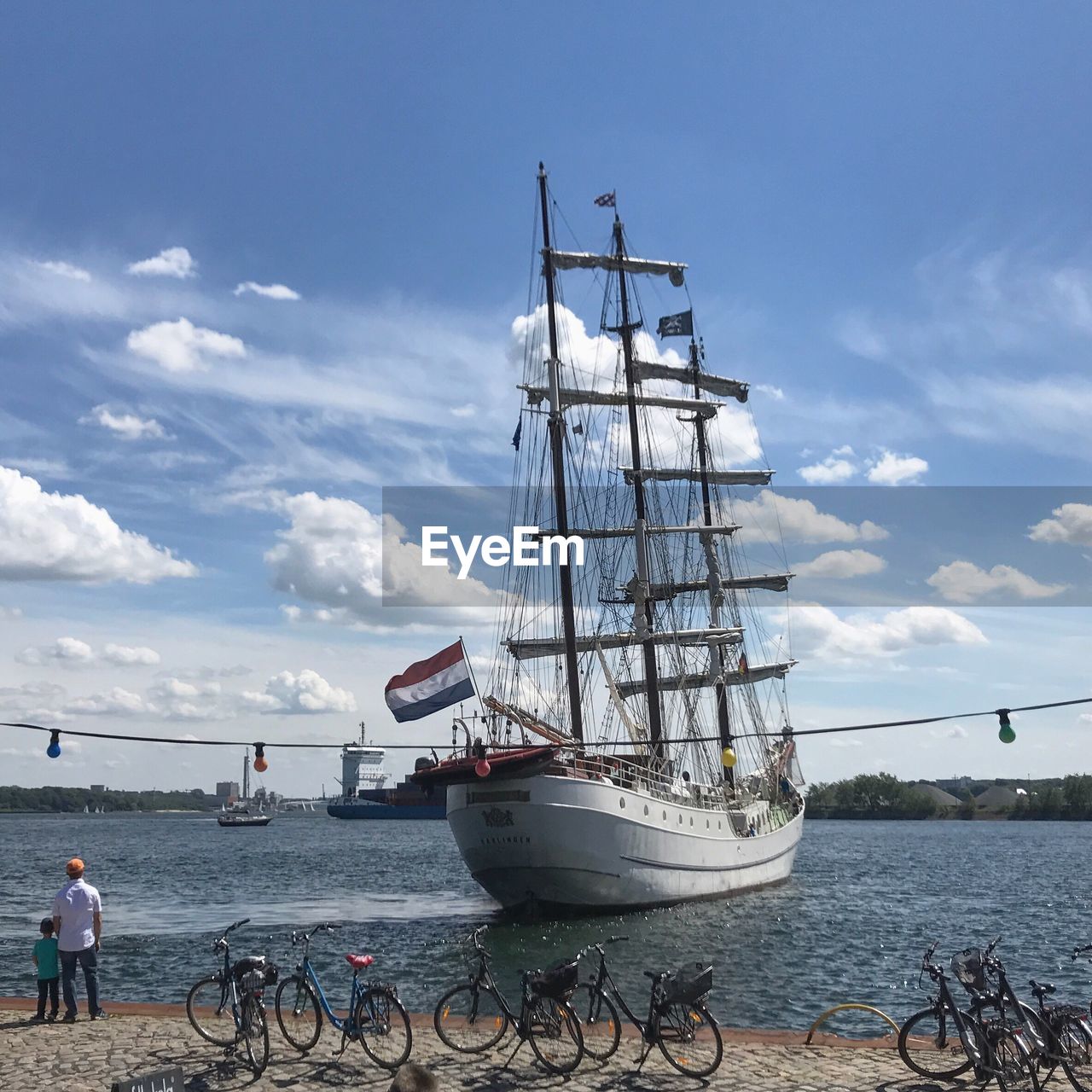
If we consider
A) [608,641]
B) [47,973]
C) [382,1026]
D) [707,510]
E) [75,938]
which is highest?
[707,510]

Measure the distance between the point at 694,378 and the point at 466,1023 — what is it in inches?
2149

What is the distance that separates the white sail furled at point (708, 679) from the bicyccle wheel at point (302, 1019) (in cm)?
3873

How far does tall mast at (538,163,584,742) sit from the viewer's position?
1567 inches

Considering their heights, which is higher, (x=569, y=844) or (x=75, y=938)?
(x=75, y=938)

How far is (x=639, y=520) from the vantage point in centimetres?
5203

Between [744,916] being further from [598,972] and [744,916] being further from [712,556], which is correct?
[712,556]

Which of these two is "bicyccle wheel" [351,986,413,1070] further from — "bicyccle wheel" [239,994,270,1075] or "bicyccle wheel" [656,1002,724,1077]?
"bicyccle wheel" [656,1002,724,1077]

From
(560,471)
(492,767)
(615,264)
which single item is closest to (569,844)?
(492,767)

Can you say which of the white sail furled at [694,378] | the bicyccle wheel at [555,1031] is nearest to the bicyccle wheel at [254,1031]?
Answer: the bicyccle wheel at [555,1031]

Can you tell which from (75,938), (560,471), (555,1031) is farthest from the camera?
(560,471)

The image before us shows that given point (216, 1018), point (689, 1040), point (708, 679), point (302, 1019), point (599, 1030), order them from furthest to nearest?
point (708, 679), point (302, 1019), point (216, 1018), point (599, 1030), point (689, 1040)

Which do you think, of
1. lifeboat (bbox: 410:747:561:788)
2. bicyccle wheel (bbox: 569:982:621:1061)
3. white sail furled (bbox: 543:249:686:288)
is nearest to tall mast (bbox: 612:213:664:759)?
white sail furled (bbox: 543:249:686:288)

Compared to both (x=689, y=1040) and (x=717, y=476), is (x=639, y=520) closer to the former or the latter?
(x=717, y=476)

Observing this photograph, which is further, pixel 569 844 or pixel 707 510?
pixel 707 510
